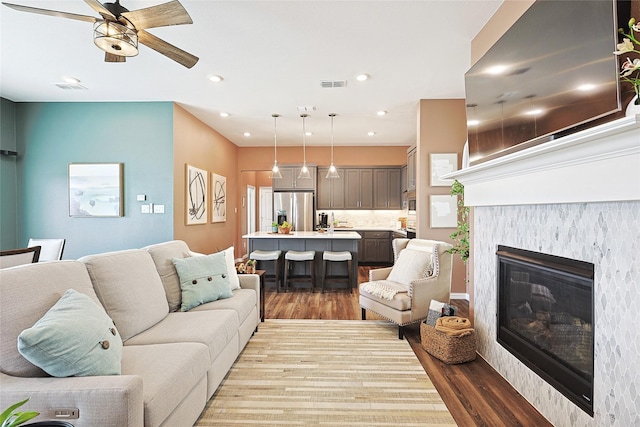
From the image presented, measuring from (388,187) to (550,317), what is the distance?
6.02 metres

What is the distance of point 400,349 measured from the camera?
9.87ft

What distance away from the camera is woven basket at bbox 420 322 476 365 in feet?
8.85

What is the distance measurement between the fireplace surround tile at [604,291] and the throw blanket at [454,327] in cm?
49

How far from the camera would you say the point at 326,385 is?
2.38 meters

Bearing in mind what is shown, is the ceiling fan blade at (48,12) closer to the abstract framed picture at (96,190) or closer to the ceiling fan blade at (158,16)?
the ceiling fan blade at (158,16)

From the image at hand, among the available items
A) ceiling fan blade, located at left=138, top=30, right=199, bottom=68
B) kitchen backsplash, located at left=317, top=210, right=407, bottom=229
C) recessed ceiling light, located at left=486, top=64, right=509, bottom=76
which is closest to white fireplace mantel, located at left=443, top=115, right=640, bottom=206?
recessed ceiling light, located at left=486, top=64, right=509, bottom=76

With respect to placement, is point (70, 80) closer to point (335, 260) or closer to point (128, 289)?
point (128, 289)

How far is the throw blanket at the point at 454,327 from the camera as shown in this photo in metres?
2.73

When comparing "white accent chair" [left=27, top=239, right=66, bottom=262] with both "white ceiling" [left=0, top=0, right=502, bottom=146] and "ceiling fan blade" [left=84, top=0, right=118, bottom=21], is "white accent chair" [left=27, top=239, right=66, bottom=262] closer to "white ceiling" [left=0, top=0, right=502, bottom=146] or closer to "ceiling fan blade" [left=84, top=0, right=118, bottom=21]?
"white ceiling" [left=0, top=0, right=502, bottom=146]

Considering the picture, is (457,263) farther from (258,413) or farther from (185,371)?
(185,371)

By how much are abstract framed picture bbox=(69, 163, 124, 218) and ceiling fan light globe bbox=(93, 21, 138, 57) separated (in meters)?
2.91

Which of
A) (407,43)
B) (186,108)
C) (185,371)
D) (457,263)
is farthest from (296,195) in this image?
(185,371)

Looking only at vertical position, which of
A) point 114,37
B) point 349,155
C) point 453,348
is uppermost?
point 349,155

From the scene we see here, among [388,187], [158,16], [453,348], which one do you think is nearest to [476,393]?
[453,348]
